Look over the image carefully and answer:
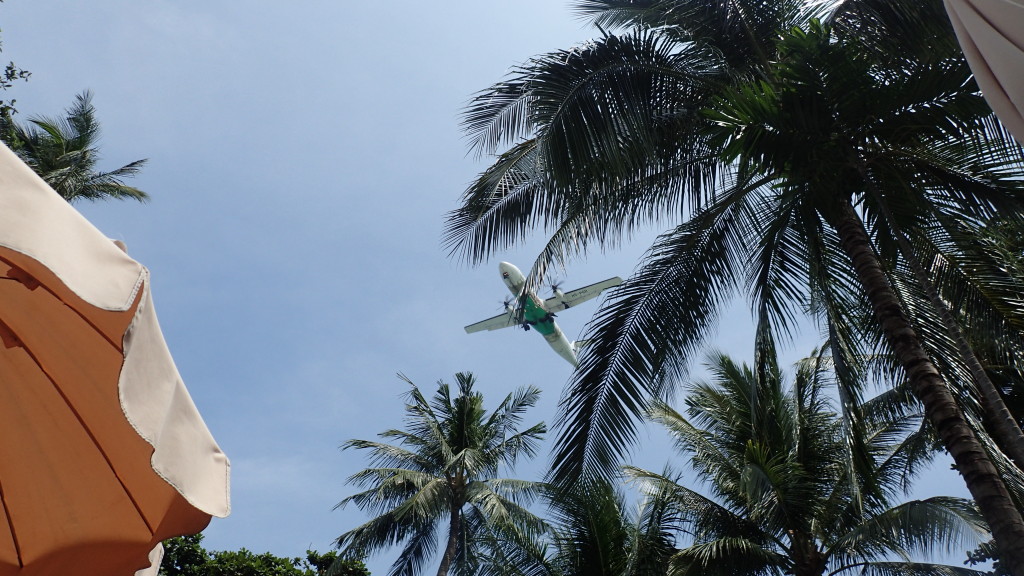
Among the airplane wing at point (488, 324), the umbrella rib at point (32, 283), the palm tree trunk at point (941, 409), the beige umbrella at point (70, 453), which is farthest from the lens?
the airplane wing at point (488, 324)

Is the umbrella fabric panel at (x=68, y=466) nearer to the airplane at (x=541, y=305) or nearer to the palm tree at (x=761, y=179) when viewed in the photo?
the palm tree at (x=761, y=179)

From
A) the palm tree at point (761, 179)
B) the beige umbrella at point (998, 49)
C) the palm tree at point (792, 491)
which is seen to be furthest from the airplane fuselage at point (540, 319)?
the beige umbrella at point (998, 49)

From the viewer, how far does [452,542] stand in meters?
21.8

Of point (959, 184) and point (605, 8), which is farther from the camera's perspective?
point (605, 8)

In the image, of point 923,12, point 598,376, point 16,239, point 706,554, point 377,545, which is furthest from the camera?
point 377,545

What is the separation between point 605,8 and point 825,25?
2.67 metres

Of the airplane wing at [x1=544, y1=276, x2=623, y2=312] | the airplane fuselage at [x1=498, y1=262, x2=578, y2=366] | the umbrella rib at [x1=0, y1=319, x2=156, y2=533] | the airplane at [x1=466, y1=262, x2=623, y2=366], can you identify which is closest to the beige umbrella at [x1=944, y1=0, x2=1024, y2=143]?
the umbrella rib at [x1=0, y1=319, x2=156, y2=533]

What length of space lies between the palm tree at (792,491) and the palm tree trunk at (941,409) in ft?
14.5

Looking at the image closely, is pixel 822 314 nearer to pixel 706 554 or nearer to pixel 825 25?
pixel 825 25

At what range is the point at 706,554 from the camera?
12734mm

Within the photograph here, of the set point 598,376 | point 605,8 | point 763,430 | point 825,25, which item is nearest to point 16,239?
point 598,376

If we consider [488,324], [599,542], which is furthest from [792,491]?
[488,324]

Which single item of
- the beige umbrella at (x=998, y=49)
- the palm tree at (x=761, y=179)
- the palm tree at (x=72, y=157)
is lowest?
the beige umbrella at (x=998, y=49)

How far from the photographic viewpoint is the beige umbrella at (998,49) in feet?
7.46
